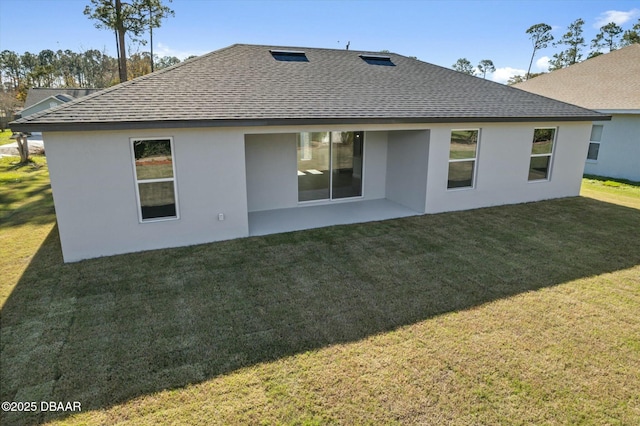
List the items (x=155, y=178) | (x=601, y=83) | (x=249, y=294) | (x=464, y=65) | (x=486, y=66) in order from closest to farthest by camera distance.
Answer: (x=249, y=294) → (x=155, y=178) → (x=601, y=83) → (x=486, y=66) → (x=464, y=65)

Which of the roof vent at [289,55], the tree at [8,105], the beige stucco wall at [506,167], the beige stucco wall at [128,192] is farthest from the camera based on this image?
the tree at [8,105]

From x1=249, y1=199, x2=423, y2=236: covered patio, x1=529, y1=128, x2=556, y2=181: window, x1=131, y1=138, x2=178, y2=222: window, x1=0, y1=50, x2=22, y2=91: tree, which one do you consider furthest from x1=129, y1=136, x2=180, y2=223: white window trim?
x1=0, y1=50, x2=22, y2=91: tree

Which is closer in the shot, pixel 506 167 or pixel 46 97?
pixel 506 167

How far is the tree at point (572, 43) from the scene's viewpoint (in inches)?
1834

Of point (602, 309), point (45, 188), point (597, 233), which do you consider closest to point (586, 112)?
point (597, 233)

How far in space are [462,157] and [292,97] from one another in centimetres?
479

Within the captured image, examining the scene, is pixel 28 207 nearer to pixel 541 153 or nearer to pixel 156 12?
pixel 541 153

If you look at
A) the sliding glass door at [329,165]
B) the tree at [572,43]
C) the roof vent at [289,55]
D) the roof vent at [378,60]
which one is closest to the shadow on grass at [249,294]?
the sliding glass door at [329,165]

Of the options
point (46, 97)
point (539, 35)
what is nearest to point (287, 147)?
point (46, 97)

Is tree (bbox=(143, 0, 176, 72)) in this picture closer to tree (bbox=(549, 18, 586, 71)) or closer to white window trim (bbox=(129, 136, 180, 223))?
white window trim (bbox=(129, 136, 180, 223))

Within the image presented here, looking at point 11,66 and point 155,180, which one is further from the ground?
point 11,66

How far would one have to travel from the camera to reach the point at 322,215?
9.65m

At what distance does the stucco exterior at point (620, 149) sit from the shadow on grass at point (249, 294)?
781cm

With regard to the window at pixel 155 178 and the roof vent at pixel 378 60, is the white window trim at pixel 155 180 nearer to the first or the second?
the window at pixel 155 178
